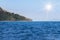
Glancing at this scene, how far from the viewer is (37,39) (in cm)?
1209

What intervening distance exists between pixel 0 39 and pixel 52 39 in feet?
10.1

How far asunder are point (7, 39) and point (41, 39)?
6.64 ft

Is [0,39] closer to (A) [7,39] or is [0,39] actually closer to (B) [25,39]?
(A) [7,39]

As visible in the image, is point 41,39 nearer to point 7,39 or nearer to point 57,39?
point 57,39

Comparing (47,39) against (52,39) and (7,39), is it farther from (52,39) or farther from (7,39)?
(7,39)

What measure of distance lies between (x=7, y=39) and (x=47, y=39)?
7.80ft

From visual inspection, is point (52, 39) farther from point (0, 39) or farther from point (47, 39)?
point (0, 39)

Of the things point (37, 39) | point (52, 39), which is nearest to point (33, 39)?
point (37, 39)

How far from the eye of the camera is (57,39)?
12.0 meters

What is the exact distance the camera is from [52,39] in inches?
474

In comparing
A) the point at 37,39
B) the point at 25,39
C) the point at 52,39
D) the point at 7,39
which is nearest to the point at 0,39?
the point at 7,39

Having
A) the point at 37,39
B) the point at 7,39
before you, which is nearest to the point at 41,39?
the point at 37,39

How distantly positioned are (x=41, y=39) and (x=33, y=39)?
1.57ft

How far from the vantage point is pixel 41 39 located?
12008mm
